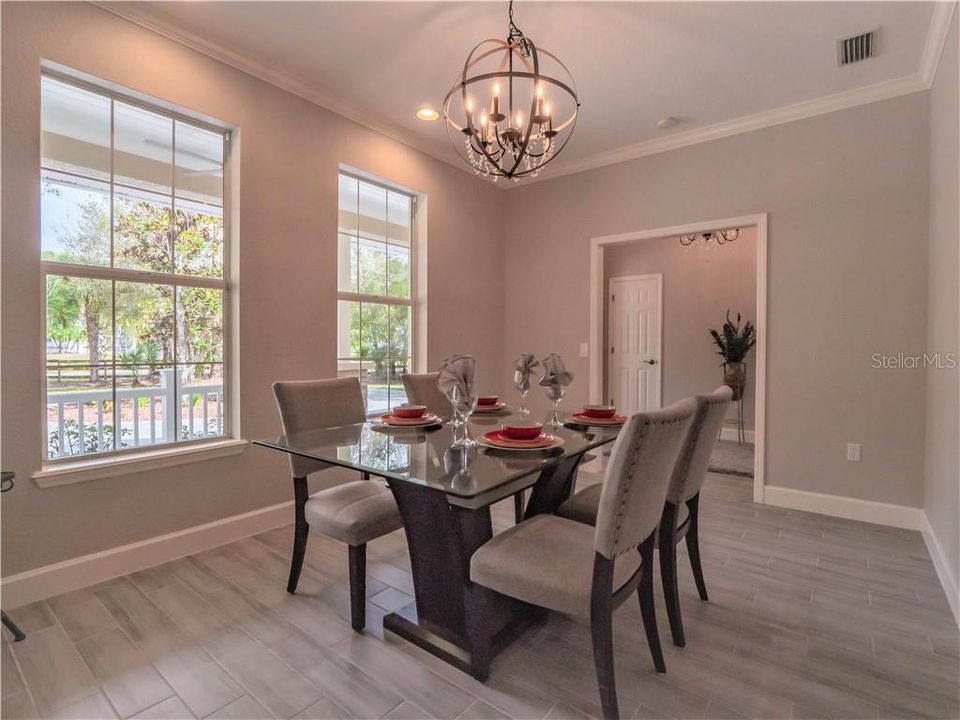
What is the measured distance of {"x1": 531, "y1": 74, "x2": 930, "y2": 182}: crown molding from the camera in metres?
3.07

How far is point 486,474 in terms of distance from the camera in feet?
4.97

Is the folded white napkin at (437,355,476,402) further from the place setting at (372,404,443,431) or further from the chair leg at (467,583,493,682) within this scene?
the chair leg at (467,583,493,682)

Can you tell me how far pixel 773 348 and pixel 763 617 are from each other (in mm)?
2143

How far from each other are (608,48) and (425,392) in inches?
89.7

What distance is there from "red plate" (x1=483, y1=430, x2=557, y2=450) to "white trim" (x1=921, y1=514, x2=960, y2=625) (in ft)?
6.13

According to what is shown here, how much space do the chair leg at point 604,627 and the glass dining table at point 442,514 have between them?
35 cm

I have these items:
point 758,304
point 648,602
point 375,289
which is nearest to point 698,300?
point 758,304

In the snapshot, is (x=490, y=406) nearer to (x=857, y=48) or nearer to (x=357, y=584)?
(x=357, y=584)

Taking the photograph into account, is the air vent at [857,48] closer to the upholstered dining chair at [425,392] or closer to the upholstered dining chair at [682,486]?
the upholstered dining chair at [682,486]

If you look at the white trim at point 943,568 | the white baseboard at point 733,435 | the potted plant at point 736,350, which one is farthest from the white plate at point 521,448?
A: the white baseboard at point 733,435

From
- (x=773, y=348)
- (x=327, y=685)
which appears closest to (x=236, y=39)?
(x=327, y=685)

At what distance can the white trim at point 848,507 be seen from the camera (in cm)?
306

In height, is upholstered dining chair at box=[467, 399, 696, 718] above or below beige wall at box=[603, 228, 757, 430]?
below

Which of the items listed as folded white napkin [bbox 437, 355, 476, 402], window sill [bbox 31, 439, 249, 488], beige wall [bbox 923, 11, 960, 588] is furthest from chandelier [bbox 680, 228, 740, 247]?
window sill [bbox 31, 439, 249, 488]
